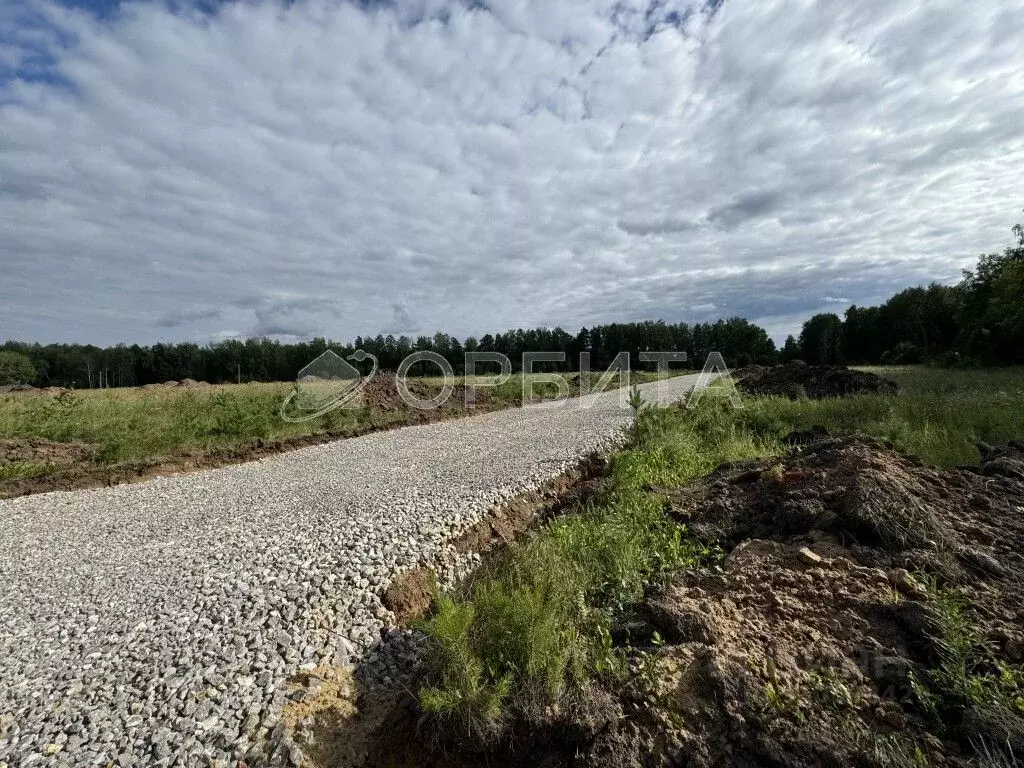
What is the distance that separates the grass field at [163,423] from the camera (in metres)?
11.2

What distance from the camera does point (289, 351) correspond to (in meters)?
64.9

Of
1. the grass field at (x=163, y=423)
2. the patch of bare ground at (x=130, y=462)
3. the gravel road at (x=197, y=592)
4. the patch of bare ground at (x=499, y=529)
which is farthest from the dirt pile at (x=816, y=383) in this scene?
the patch of bare ground at (x=130, y=462)

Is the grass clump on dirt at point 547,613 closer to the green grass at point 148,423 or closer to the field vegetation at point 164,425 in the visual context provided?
the field vegetation at point 164,425

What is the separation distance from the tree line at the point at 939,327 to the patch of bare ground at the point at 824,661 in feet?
105

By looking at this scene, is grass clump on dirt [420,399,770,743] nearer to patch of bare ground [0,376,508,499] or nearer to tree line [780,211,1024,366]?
patch of bare ground [0,376,508,499]

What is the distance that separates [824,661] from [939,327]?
218 feet

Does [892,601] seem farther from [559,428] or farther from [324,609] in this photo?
[559,428]

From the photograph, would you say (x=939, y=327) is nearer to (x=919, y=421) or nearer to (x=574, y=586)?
(x=919, y=421)

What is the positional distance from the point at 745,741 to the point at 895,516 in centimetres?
282

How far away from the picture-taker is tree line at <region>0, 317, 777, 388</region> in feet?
184

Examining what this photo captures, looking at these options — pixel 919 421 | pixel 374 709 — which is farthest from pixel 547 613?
pixel 919 421

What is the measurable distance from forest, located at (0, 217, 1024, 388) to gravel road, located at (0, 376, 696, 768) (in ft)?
103

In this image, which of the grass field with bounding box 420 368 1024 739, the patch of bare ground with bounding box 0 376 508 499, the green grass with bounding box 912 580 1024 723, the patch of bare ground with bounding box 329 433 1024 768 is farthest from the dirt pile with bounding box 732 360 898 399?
the green grass with bounding box 912 580 1024 723

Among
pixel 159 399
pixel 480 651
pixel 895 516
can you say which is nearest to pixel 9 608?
pixel 480 651
